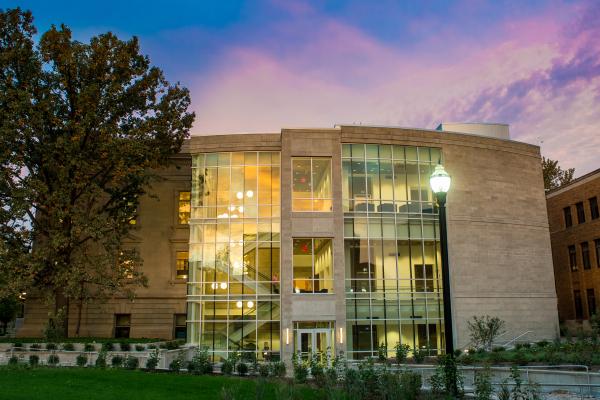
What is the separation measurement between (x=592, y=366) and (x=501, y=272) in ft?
47.9

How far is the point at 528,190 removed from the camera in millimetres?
38438

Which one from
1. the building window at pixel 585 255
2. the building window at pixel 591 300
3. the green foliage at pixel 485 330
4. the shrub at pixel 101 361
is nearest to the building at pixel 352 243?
the green foliage at pixel 485 330

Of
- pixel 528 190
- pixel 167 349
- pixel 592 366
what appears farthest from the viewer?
pixel 528 190

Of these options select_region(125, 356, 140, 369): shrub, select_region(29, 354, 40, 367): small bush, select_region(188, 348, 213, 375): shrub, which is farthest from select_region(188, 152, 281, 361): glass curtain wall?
select_region(188, 348, 213, 375): shrub

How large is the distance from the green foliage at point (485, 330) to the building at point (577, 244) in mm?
14658

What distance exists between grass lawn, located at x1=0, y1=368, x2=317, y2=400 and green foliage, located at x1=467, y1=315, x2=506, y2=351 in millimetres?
17005

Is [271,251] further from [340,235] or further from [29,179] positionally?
[29,179]

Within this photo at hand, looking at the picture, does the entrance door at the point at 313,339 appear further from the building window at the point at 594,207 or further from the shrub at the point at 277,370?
the building window at the point at 594,207

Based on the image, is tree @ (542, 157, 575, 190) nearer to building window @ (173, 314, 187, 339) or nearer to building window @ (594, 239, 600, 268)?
building window @ (594, 239, 600, 268)

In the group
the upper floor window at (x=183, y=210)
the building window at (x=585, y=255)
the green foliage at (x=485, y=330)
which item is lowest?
the green foliage at (x=485, y=330)

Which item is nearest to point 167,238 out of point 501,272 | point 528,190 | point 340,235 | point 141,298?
point 141,298

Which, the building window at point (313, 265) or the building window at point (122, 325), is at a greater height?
the building window at point (313, 265)

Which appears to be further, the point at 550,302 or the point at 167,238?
the point at 167,238

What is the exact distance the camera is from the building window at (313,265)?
110 ft
